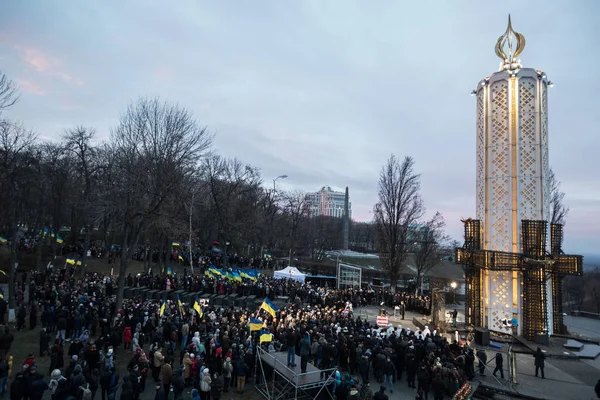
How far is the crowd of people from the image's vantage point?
1022cm

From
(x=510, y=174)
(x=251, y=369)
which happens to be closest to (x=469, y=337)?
(x=510, y=174)

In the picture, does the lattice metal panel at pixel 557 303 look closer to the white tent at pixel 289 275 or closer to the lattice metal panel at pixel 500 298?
the lattice metal panel at pixel 500 298

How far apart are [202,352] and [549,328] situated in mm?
18647

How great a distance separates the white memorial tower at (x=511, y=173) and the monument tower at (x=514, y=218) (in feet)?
0.16

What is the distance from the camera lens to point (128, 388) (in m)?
9.15

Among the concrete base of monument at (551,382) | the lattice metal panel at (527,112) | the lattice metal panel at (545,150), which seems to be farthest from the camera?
the lattice metal panel at (527,112)

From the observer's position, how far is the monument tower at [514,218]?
19.0 metres

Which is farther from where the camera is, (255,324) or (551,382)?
(255,324)

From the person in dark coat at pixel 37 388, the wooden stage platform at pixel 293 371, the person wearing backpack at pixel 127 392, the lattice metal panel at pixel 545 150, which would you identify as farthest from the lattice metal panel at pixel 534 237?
the person in dark coat at pixel 37 388

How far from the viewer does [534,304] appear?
18812mm

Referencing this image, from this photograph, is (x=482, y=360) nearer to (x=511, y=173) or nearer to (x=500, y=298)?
(x=500, y=298)

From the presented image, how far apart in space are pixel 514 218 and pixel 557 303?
512cm

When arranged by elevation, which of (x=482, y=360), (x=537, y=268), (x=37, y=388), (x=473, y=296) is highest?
(x=537, y=268)

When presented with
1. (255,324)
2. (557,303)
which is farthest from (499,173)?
(255,324)
